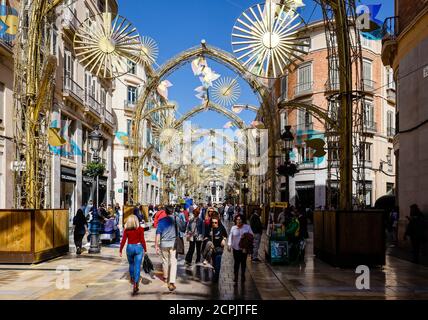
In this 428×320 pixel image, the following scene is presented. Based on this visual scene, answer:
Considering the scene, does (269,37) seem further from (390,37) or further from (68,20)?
(68,20)

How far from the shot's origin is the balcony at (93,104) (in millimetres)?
34281

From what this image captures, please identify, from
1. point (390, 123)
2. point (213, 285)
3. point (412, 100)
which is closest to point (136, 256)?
point (213, 285)

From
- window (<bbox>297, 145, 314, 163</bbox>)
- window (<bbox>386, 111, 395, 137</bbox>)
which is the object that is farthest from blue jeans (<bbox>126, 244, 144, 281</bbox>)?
window (<bbox>386, 111, 395, 137</bbox>)

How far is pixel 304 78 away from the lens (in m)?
42.0

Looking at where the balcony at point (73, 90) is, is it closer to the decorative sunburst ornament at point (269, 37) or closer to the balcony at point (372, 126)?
the decorative sunburst ornament at point (269, 37)

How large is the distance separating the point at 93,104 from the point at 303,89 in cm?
1774

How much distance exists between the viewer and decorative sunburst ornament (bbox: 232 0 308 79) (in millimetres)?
19234

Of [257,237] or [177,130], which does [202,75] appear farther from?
[257,237]

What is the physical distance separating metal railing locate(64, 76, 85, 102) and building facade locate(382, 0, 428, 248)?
1860 cm

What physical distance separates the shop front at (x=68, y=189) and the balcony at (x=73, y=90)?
178 inches

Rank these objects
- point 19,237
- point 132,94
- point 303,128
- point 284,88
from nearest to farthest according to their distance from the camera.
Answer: point 19,237 < point 303,128 < point 284,88 < point 132,94

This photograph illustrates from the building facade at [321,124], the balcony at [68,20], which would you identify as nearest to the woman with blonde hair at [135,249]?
the balcony at [68,20]

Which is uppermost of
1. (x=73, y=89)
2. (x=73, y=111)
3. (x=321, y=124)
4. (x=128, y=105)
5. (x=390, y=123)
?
(x=128, y=105)
